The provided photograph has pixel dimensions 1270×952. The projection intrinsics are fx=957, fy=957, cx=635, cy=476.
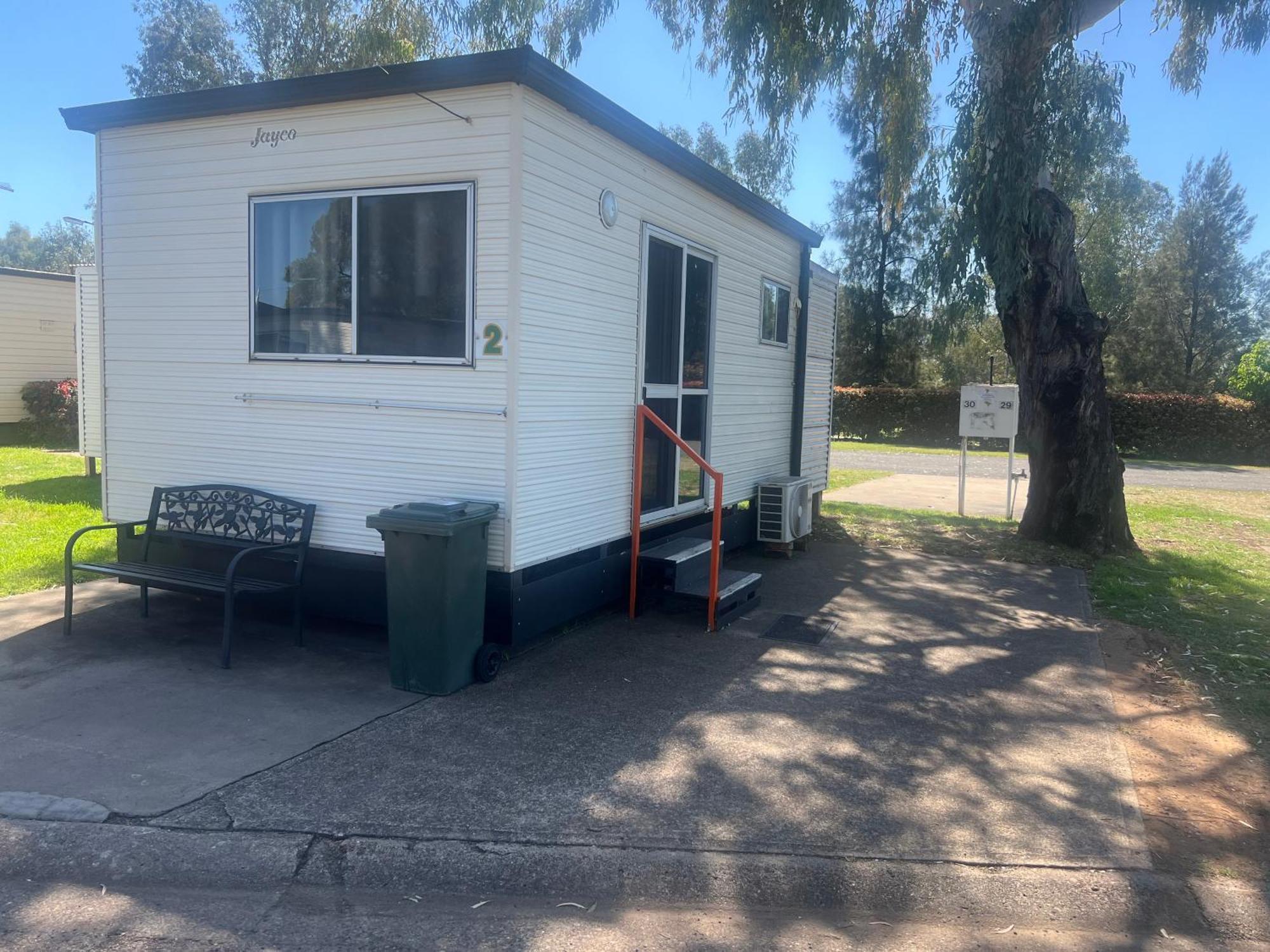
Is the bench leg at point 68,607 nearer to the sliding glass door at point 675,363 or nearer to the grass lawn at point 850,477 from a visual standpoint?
the sliding glass door at point 675,363

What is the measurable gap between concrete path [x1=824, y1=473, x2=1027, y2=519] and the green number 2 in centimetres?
901

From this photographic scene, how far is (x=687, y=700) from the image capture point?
512 cm

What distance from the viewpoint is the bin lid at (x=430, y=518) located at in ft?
15.8

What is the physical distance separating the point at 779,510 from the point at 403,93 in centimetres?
524

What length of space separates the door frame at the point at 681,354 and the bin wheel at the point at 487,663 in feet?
6.39

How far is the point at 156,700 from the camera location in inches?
188

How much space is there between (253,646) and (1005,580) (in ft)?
20.4

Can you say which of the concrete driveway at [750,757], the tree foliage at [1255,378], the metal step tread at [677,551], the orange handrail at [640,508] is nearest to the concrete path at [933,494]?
the metal step tread at [677,551]

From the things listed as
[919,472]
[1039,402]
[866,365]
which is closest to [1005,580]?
[1039,402]

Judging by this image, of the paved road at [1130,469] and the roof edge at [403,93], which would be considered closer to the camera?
the roof edge at [403,93]

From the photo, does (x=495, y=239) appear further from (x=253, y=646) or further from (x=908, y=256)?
(x=908, y=256)

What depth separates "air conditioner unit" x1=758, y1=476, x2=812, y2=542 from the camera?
29.9 feet

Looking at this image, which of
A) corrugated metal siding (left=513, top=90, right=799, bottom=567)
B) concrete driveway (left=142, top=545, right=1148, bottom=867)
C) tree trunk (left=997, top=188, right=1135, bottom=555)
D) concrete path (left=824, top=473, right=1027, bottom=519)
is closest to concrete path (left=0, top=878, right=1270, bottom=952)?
concrete driveway (left=142, top=545, right=1148, bottom=867)

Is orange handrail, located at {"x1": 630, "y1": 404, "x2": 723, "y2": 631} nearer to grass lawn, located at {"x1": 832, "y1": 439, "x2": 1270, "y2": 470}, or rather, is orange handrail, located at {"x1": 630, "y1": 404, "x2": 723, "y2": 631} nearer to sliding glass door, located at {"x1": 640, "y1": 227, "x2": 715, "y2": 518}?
sliding glass door, located at {"x1": 640, "y1": 227, "x2": 715, "y2": 518}
